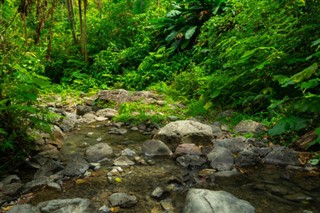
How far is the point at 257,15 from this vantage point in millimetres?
5980

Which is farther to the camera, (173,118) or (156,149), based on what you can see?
(173,118)

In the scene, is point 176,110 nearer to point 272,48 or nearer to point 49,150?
point 272,48

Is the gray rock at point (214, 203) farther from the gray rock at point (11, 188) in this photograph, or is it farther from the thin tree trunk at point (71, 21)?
the thin tree trunk at point (71, 21)

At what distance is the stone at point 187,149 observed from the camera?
4027 millimetres

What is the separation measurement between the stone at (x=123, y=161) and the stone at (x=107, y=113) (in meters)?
2.44

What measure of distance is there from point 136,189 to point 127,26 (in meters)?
9.01

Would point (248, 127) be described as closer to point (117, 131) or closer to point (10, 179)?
point (117, 131)

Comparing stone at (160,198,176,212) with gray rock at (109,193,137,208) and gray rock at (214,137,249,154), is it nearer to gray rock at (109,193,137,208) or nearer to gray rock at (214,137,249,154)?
gray rock at (109,193,137,208)

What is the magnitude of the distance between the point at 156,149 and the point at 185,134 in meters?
0.54

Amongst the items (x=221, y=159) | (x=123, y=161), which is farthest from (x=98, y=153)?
(x=221, y=159)

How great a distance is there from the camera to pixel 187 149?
409cm

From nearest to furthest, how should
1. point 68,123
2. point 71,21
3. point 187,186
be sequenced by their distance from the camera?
point 187,186
point 68,123
point 71,21

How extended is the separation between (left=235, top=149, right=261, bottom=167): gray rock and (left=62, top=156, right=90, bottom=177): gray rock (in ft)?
6.04

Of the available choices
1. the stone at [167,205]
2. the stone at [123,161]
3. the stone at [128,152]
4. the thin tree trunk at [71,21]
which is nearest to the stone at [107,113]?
the stone at [128,152]
